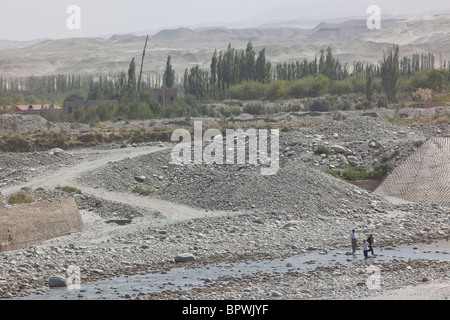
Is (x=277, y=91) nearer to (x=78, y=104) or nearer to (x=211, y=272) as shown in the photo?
(x=78, y=104)

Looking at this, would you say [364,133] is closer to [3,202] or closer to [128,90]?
[3,202]

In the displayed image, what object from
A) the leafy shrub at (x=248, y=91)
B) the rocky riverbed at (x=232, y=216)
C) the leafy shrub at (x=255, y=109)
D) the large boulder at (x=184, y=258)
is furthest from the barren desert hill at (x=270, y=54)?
the large boulder at (x=184, y=258)

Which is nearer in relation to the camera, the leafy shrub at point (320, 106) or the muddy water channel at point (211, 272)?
the muddy water channel at point (211, 272)

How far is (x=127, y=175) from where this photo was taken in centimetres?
2866

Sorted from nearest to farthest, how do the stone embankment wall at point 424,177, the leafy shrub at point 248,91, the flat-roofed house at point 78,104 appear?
the stone embankment wall at point 424,177 → the flat-roofed house at point 78,104 → the leafy shrub at point 248,91

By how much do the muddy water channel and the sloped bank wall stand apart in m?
3.69

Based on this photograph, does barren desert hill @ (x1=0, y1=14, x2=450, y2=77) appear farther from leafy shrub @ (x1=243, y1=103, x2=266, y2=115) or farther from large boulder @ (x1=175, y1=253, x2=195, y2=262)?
large boulder @ (x1=175, y1=253, x2=195, y2=262)

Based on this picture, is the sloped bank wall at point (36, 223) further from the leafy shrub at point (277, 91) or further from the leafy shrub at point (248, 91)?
the leafy shrub at point (248, 91)

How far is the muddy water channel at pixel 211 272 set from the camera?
15.1 metres

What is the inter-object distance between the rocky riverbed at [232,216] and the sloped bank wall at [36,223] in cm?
42

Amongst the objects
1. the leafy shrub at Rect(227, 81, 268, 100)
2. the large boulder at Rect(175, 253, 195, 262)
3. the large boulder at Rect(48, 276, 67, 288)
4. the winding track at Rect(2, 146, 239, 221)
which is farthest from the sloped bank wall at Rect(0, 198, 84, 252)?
the leafy shrub at Rect(227, 81, 268, 100)

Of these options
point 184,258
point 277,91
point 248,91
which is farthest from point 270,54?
point 184,258
